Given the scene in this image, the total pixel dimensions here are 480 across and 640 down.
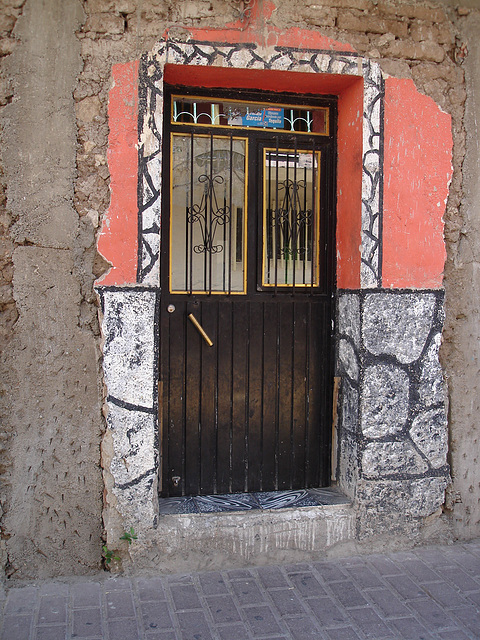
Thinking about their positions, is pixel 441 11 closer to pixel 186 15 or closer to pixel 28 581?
pixel 186 15

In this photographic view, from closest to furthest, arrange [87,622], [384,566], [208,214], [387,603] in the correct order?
[87,622] < [387,603] < [384,566] < [208,214]

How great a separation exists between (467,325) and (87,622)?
2813mm

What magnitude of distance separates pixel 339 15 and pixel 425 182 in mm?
1139

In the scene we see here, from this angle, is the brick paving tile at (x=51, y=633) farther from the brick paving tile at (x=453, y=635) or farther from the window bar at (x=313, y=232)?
the window bar at (x=313, y=232)

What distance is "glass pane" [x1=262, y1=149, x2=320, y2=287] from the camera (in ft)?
12.4

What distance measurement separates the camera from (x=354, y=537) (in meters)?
3.59

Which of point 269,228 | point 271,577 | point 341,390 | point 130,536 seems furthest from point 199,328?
point 271,577

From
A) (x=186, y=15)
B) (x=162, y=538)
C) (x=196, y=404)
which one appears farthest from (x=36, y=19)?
(x=162, y=538)

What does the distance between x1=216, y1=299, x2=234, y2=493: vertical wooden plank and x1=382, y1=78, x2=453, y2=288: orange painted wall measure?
3.42ft

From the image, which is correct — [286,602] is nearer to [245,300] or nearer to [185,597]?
[185,597]

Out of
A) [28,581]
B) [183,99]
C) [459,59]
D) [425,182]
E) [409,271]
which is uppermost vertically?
[459,59]

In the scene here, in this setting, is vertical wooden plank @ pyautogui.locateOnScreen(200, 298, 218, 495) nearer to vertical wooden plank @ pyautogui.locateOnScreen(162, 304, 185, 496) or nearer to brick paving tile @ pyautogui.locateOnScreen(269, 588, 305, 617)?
vertical wooden plank @ pyautogui.locateOnScreen(162, 304, 185, 496)

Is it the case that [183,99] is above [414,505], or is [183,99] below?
above

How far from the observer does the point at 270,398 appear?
3814 mm
